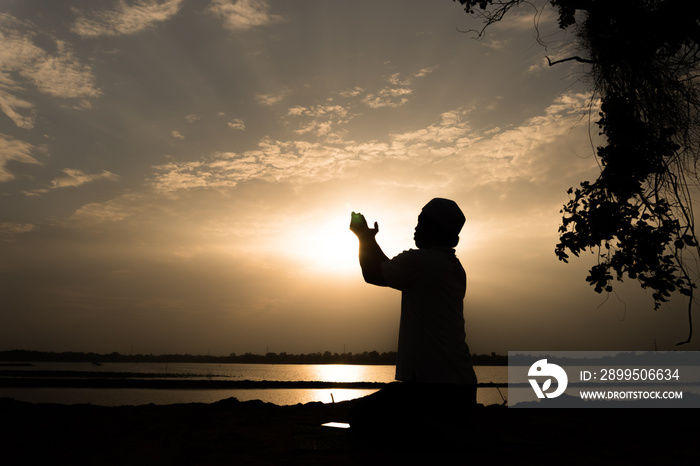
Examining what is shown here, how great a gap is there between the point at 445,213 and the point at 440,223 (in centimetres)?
9

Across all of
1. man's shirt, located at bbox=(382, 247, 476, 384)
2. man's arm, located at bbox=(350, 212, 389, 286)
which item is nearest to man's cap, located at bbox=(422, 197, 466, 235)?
man's shirt, located at bbox=(382, 247, 476, 384)

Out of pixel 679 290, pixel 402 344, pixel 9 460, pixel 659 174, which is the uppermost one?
pixel 659 174

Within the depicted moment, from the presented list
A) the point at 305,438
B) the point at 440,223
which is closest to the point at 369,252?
the point at 440,223

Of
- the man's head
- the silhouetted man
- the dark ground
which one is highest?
the man's head

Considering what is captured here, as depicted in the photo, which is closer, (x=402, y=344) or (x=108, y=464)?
(x=402, y=344)

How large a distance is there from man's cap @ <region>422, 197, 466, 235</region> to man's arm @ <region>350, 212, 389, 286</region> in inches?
17.6

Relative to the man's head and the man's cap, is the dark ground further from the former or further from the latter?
the man's cap

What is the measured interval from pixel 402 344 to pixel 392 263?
1.99 feet

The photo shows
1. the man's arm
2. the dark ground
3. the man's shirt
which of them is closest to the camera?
the man's shirt

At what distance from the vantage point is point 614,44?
8820 millimetres

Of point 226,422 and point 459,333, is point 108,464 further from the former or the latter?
point 459,333

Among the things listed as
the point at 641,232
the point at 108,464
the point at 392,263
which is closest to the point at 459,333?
the point at 392,263

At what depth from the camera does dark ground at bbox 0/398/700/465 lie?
4.23m

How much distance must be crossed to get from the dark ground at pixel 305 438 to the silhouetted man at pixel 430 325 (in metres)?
0.24
